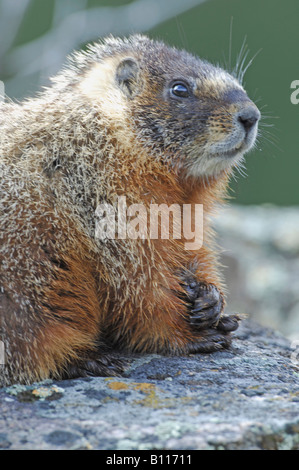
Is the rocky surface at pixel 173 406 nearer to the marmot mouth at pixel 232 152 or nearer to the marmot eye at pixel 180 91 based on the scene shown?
the marmot mouth at pixel 232 152

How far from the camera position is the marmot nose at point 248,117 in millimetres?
4594

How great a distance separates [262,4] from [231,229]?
6.93m

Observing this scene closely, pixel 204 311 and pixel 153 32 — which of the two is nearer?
pixel 204 311

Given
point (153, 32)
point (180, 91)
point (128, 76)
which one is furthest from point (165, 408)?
point (153, 32)

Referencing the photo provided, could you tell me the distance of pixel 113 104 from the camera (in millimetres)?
4652

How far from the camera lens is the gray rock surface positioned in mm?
3094

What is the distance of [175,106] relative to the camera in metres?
4.68

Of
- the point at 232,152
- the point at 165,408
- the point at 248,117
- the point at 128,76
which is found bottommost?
the point at 165,408

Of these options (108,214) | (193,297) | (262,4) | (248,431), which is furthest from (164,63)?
(262,4)

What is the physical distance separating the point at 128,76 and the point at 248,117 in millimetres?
937

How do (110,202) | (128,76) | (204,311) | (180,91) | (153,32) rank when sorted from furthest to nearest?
(153,32) < (128,76) < (180,91) < (204,311) < (110,202)

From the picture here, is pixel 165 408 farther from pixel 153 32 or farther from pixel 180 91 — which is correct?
pixel 153 32

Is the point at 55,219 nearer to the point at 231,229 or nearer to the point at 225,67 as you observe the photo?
the point at 225,67

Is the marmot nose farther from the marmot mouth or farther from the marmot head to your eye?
the marmot mouth
